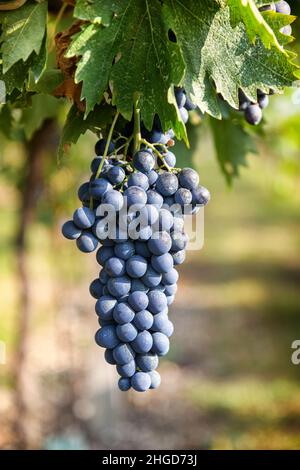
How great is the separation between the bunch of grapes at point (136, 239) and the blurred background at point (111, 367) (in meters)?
0.54

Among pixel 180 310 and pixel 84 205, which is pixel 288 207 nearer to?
pixel 180 310

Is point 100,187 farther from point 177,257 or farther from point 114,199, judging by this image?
point 177,257

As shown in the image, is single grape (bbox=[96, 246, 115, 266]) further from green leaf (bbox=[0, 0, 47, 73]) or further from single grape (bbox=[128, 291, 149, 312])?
green leaf (bbox=[0, 0, 47, 73])

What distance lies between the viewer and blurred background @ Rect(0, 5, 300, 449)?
318 centimetres

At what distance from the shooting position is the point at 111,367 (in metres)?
3.85

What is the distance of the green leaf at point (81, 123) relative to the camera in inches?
38.5

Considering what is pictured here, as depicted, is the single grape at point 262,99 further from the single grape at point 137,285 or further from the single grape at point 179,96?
the single grape at point 137,285

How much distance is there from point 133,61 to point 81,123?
13cm

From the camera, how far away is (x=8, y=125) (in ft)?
4.55

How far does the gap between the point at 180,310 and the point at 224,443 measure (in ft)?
8.13

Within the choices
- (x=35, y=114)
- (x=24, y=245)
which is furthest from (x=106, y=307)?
(x=24, y=245)
